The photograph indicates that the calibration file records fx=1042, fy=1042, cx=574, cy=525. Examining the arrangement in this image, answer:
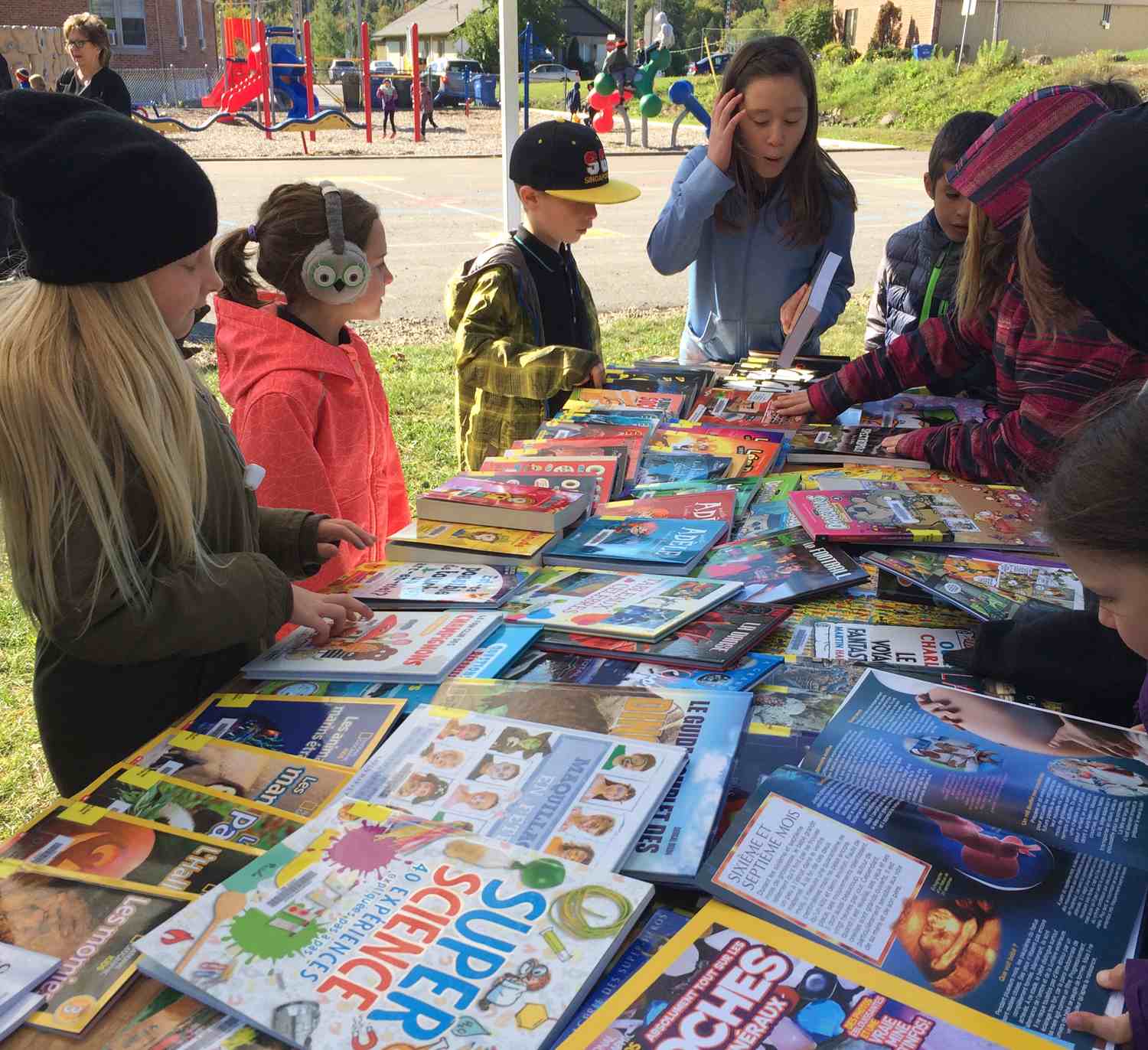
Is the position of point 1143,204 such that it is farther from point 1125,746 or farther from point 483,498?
point 483,498

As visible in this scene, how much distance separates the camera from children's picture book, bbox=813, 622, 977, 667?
1.51 meters

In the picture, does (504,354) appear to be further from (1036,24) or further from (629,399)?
(1036,24)

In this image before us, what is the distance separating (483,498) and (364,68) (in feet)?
66.1

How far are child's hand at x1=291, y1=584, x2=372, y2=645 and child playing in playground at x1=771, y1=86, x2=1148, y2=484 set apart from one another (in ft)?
4.17

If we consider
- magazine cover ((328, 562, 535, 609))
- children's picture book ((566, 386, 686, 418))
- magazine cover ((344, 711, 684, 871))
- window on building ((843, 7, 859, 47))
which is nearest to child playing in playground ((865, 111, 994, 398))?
children's picture book ((566, 386, 686, 418))

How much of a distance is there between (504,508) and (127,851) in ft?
3.32

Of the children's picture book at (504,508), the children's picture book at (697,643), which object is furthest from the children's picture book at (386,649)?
the children's picture book at (504,508)

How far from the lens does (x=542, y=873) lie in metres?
1.02

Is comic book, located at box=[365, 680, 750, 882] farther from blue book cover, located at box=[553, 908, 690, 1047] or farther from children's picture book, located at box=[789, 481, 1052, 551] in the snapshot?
children's picture book, located at box=[789, 481, 1052, 551]

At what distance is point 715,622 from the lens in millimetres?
1597

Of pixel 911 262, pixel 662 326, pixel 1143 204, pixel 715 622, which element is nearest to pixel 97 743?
pixel 715 622

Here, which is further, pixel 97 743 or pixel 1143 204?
pixel 97 743

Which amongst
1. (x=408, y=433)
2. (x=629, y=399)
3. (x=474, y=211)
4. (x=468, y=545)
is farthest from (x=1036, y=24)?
(x=468, y=545)

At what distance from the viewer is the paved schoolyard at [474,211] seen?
28.6ft
